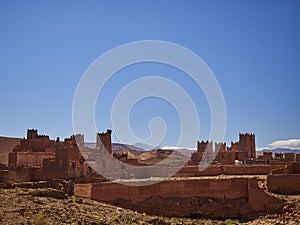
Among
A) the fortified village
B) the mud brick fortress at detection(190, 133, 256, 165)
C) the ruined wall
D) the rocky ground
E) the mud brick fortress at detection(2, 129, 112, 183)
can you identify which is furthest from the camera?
the mud brick fortress at detection(190, 133, 256, 165)

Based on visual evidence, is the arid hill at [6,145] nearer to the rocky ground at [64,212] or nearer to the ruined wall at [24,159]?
the ruined wall at [24,159]

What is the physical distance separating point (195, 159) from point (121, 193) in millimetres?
14329

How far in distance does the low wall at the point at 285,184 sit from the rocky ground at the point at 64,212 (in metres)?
0.85

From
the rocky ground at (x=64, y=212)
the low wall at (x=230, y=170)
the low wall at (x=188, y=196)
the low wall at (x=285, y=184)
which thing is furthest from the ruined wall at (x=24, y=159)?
the low wall at (x=285, y=184)

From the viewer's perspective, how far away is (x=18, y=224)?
52.1 feet

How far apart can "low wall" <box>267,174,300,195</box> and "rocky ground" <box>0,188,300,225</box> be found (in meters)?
0.85

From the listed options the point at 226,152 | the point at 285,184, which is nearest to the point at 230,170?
the point at 285,184

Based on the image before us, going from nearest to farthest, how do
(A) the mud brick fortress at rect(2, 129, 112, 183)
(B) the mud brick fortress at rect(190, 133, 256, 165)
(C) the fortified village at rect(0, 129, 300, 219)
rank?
(C) the fortified village at rect(0, 129, 300, 219) → (A) the mud brick fortress at rect(2, 129, 112, 183) → (B) the mud brick fortress at rect(190, 133, 256, 165)

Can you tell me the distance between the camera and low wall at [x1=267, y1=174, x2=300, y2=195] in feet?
89.2

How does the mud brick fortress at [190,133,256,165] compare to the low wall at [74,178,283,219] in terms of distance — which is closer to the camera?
the low wall at [74,178,283,219]

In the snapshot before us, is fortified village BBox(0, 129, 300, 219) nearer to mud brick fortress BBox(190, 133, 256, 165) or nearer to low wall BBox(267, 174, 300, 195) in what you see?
low wall BBox(267, 174, 300, 195)

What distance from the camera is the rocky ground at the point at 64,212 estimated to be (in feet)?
57.4

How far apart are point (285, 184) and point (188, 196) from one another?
21.0 feet

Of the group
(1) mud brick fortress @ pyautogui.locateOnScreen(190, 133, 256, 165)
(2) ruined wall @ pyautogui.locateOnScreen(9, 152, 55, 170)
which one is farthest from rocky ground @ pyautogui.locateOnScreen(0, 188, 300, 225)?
(1) mud brick fortress @ pyautogui.locateOnScreen(190, 133, 256, 165)
